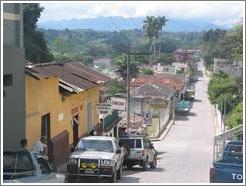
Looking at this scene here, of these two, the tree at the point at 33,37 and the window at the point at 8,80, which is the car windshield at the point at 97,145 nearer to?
the window at the point at 8,80

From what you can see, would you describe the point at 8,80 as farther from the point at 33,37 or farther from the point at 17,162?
the point at 33,37

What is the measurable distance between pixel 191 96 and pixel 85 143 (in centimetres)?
9565

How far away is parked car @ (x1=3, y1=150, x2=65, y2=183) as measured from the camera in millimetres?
13695

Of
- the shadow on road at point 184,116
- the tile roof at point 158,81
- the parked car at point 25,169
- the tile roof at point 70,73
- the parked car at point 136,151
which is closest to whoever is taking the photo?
the parked car at point 25,169

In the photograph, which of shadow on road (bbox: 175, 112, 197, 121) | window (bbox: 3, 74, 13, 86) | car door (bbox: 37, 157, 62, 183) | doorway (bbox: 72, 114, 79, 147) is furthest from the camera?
shadow on road (bbox: 175, 112, 197, 121)

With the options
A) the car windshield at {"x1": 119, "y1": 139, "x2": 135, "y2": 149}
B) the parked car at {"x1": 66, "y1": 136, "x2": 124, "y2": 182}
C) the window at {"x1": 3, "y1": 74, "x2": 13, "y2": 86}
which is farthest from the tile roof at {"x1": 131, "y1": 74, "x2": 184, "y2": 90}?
the window at {"x1": 3, "y1": 74, "x2": 13, "y2": 86}

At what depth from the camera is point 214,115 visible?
8669cm

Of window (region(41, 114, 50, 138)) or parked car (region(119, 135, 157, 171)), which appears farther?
parked car (region(119, 135, 157, 171))

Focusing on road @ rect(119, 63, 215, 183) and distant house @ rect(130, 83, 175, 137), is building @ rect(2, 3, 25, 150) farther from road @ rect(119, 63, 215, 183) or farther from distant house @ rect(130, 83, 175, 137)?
distant house @ rect(130, 83, 175, 137)

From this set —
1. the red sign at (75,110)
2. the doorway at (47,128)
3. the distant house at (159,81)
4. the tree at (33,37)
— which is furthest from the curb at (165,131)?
the doorway at (47,128)

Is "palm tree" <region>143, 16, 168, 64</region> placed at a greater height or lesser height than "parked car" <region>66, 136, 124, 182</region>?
greater

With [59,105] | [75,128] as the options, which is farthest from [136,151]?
[75,128]

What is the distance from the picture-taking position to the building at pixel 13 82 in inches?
784

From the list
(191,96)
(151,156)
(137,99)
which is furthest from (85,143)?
(191,96)
